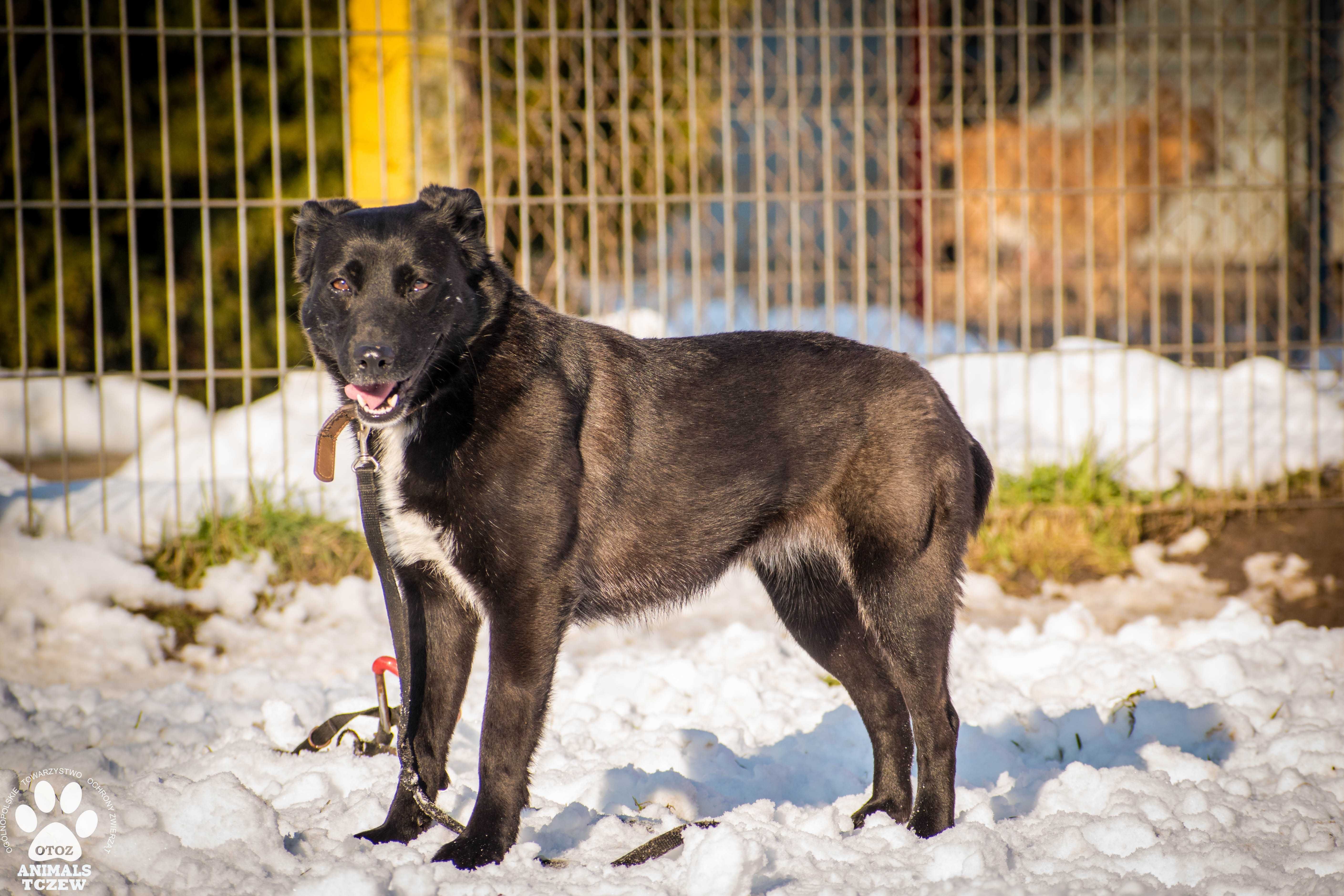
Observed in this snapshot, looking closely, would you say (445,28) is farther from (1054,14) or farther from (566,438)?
(566,438)

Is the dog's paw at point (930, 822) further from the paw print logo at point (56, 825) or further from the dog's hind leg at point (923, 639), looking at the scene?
the paw print logo at point (56, 825)

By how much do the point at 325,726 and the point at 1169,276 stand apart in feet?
29.5

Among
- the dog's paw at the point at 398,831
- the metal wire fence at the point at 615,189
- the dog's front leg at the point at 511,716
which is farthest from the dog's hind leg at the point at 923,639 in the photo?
the metal wire fence at the point at 615,189

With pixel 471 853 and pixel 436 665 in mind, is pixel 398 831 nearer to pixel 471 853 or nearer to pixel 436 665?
pixel 471 853

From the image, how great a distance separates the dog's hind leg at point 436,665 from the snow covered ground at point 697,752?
0.21m

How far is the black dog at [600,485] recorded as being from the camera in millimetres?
2510

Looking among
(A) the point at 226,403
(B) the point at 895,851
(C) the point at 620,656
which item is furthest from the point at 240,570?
(B) the point at 895,851

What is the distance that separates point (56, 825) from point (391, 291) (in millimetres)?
1478

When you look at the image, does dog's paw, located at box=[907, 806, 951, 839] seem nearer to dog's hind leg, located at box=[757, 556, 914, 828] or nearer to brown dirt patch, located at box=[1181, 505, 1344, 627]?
dog's hind leg, located at box=[757, 556, 914, 828]

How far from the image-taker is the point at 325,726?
A: 10.3ft

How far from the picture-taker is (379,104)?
18.4ft

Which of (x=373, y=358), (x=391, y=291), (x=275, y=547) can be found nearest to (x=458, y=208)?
(x=391, y=291)

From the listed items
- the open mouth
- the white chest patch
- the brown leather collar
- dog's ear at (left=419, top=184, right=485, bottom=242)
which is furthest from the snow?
dog's ear at (left=419, top=184, right=485, bottom=242)

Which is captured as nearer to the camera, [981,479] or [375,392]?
[375,392]
